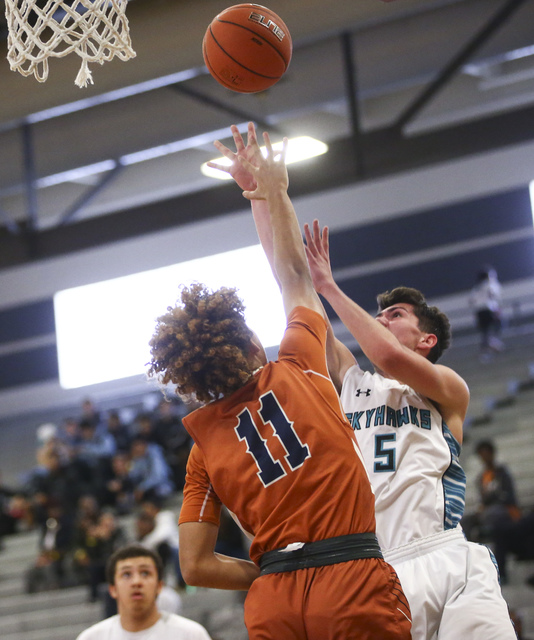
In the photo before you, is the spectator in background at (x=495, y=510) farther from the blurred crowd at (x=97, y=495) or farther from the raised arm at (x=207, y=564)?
the raised arm at (x=207, y=564)

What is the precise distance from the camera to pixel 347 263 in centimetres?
1520

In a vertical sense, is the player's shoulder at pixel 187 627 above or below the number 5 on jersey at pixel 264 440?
below

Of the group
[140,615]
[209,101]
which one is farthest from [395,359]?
[209,101]

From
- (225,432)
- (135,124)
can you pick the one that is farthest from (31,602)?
(225,432)

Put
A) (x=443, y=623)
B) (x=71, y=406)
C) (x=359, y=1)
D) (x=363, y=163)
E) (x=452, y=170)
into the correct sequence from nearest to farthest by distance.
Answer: (x=443, y=623) → (x=359, y=1) → (x=363, y=163) → (x=452, y=170) → (x=71, y=406)

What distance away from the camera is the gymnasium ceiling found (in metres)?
7.14

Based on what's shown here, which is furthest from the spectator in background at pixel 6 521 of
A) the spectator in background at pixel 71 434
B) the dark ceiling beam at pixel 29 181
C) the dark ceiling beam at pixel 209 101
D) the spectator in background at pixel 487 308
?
the spectator in background at pixel 487 308

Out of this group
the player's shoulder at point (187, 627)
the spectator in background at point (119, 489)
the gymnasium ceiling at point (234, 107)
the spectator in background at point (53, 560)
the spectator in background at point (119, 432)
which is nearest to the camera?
the player's shoulder at point (187, 627)

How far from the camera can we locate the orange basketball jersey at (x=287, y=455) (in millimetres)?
2361

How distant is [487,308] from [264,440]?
11350 millimetres

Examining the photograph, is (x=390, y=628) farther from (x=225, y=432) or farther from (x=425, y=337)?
(x=425, y=337)

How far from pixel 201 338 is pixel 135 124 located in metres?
8.76

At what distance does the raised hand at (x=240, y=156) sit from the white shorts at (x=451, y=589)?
159cm

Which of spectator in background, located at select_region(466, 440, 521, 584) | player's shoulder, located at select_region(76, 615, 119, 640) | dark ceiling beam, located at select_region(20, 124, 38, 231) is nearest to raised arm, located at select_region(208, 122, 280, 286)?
player's shoulder, located at select_region(76, 615, 119, 640)
